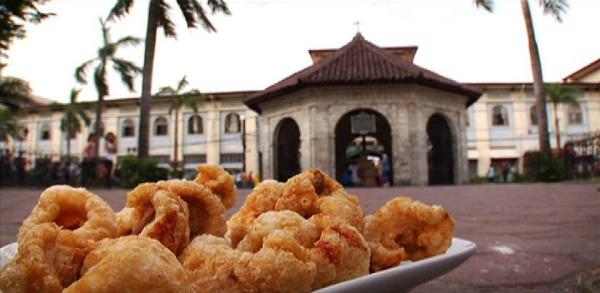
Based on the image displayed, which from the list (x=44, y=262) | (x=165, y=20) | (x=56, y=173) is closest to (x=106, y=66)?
(x=56, y=173)

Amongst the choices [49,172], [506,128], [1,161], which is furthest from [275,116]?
[506,128]

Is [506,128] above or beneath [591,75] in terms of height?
above

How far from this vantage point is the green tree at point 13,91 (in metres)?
19.6

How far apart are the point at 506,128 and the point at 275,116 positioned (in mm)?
22225

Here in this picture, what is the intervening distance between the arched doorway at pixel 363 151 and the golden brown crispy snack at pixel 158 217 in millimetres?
13577

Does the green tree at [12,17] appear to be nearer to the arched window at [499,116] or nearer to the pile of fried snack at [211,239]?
the pile of fried snack at [211,239]

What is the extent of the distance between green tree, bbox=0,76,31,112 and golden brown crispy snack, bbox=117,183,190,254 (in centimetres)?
2283

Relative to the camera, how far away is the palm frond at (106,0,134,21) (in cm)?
1396

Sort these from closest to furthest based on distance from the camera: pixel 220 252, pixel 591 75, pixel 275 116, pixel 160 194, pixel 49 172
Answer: pixel 220 252 → pixel 160 194 → pixel 591 75 → pixel 275 116 → pixel 49 172

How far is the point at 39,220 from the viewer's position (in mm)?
922

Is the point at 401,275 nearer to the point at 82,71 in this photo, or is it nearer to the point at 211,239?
the point at 211,239

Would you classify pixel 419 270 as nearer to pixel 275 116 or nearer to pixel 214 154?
pixel 275 116

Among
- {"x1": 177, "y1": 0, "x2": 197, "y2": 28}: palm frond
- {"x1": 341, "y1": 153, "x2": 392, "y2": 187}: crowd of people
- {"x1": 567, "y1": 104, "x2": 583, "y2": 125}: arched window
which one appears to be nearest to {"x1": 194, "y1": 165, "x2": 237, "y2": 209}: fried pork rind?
{"x1": 177, "y1": 0, "x2": 197, "y2": 28}: palm frond

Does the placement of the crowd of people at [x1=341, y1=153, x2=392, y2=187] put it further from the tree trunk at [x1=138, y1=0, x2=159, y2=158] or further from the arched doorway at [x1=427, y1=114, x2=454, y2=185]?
the tree trunk at [x1=138, y1=0, x2=159, y2=158]
